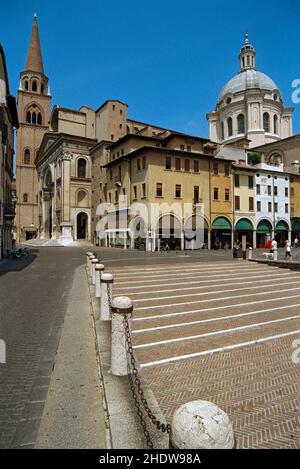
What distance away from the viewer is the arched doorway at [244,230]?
1757 inches

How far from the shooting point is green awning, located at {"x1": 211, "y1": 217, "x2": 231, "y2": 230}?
139 ft

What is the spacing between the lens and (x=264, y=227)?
46906 millimetres

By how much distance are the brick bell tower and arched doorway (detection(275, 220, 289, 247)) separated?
175ft

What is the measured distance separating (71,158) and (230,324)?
53.0 m

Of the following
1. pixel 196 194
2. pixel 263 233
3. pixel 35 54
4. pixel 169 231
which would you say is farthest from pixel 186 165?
pixel 35 54

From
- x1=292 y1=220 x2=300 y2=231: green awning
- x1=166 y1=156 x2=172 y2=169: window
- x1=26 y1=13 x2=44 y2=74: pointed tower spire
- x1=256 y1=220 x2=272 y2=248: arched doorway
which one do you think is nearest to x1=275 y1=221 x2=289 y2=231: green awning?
x1=256 y1=220 x2=272 y2=248: arched doorway

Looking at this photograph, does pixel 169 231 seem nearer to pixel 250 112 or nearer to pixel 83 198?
pixel 83 198

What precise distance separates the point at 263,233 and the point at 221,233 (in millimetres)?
7643

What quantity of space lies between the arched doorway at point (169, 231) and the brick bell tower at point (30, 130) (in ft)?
152

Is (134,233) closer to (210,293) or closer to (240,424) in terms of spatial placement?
(210,293)

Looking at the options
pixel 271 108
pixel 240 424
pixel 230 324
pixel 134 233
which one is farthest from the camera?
pixel 271 108

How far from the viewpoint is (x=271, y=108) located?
221ft

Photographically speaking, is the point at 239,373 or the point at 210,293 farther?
the point at 210,293
